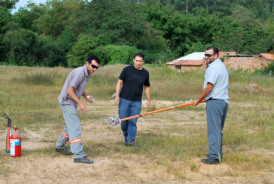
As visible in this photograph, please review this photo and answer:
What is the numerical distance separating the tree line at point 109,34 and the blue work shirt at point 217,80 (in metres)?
38.1

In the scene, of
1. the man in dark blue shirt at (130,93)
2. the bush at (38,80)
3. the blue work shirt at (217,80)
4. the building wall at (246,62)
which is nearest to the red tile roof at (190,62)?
the building wall at (246,62)

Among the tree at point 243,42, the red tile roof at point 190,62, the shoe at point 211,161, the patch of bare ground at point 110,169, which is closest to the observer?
the patch of bare ground at point 110,169

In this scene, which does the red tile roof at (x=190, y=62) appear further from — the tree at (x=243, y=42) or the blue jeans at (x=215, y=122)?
the blue jeans at (x=215, y=122)

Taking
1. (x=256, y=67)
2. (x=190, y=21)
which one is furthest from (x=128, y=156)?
(x=190, y=21)

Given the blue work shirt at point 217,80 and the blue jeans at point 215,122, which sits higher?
the blue work shirt at point 217,80

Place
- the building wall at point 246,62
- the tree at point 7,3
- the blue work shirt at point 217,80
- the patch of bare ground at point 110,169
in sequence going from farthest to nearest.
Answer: the tree at point 7,3, the building wall at point 246,62, the blue work shirt at point 217,80, the patch of bare ground at point 110,169

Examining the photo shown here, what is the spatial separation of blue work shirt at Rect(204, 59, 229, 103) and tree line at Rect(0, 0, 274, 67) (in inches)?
1501

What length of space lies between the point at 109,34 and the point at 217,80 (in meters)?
46.4

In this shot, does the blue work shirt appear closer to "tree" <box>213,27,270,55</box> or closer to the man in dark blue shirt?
the man in dark blue shirt

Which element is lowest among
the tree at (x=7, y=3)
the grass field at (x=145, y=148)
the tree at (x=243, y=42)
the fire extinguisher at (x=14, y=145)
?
the grass field at (x=145, y=148)

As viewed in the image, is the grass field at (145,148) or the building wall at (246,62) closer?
the grass field at (145,148)

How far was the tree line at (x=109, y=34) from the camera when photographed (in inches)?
1869

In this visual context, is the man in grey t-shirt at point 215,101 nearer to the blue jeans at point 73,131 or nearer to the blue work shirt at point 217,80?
the blue work shirt at point 217,80

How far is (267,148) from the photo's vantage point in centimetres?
825
